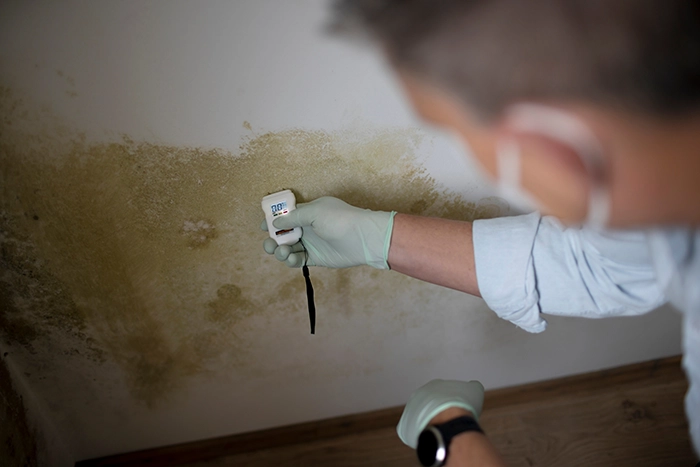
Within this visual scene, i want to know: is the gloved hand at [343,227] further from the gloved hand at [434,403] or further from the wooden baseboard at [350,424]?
the wooden baseboard at [350,424]

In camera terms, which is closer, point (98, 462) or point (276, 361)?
point (276, 361)

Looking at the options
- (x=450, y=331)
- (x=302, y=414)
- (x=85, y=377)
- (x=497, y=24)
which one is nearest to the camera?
(x=497, y=24)

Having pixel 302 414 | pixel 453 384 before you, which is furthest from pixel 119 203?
pixel 302 414

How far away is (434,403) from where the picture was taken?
89 cm

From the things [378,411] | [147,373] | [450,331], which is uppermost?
[147,373]

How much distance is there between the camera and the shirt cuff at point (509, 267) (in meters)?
0.86

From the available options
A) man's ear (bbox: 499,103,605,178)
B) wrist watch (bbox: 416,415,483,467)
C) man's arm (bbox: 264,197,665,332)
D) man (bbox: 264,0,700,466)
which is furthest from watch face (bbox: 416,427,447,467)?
man's ear (bbox: 499,103,605,178)

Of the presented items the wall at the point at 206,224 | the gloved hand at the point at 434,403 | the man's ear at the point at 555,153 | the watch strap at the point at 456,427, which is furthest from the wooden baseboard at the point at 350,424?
the man's ear at the point at 555,153

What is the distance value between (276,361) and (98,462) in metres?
0.65

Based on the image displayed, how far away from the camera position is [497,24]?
0.37m

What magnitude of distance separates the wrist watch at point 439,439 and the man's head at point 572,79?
0.52 metres

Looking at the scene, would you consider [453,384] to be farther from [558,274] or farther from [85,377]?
[85,377]

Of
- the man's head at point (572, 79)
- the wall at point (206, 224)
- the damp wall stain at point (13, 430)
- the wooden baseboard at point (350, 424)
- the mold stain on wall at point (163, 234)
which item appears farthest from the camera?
the wooden baseboard at point (350, 424)

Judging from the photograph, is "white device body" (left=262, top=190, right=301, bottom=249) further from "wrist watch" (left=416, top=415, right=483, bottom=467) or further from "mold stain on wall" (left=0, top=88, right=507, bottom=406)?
"wrist watch" (left=416, top=415, right=483, bottom=467)
